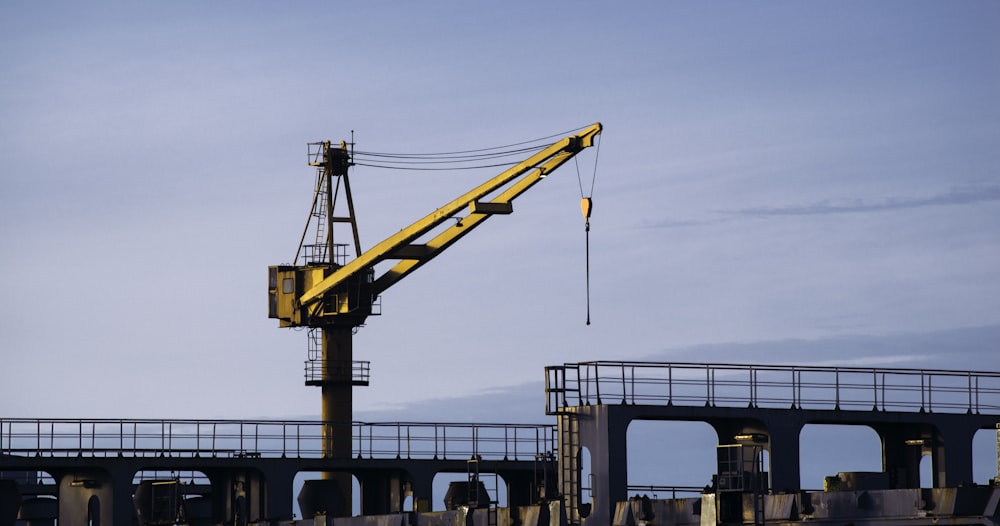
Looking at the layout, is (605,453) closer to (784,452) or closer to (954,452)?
(784,452)

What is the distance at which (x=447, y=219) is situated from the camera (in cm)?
7138

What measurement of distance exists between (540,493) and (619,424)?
8.00 m

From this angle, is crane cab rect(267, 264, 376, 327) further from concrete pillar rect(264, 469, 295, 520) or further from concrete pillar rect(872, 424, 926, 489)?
concrete pillar rect(872, 424, 926, 489)

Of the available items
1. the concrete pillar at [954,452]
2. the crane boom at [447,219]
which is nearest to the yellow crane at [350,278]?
the crane boom at [447,219]

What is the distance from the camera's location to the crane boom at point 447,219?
70.4m

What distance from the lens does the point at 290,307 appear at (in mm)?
73562

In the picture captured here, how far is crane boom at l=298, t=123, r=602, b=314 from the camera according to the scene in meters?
70.4

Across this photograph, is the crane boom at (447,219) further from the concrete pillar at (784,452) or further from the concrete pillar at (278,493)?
the concrete pillar at (784,452)

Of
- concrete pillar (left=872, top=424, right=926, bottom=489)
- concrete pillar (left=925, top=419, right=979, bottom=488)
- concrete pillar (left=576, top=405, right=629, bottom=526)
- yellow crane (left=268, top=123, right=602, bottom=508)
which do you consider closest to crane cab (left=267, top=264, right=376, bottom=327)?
yellow crane (left=268, top=123, right=602, bottom=508)

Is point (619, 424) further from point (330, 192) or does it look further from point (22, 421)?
point (330, 192)

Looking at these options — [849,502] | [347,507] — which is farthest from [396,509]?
Result: [849,502]

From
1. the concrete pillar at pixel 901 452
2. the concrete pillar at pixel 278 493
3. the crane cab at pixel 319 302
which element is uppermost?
the crane cab at pixel 319 302

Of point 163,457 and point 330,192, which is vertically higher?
point 330,192

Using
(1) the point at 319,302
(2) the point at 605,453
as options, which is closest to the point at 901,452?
(2) the point at 605,453
